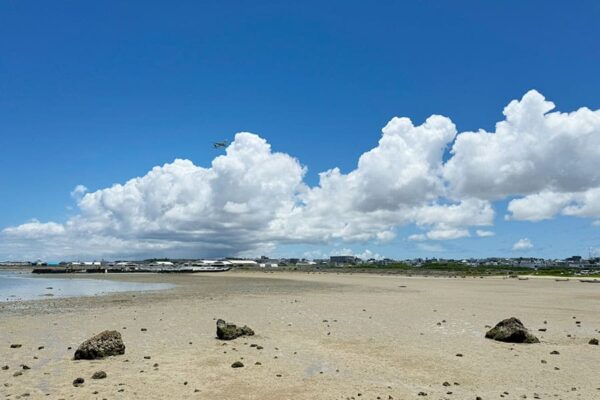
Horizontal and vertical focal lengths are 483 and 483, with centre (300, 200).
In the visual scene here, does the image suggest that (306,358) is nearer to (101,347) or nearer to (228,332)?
(228,332)

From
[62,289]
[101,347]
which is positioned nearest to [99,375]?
[101,347]

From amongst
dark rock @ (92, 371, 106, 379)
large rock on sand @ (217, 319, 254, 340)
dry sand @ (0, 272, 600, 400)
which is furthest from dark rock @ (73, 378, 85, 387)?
large rock on sand @ (217, 319, 254, 340)

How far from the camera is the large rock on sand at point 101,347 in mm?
18469

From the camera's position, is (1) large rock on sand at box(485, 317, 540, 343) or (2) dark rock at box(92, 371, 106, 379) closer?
(2) dark rock at box(92, 371, 106, 379)

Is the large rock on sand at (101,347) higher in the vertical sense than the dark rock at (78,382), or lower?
higher

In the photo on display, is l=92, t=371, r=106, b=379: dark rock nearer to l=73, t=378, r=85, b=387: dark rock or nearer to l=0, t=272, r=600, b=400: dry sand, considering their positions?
l=0, t=272, r=600, b=400: dry sand

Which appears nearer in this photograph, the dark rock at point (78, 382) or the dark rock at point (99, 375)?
the dark rock at point (78, 382)

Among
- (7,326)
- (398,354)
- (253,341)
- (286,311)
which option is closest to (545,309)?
(286,311)

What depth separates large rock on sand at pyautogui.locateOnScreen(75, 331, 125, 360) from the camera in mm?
18469

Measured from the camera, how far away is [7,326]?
89.1 feet

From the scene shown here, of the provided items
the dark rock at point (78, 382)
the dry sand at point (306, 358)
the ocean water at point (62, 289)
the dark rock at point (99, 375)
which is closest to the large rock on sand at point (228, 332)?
the dry sand at point (306, 358)

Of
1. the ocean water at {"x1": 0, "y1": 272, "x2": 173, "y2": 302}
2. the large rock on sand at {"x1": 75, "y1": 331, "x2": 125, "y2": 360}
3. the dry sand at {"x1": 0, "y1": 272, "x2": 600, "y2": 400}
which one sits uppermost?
the large rock on sand at {"x1": 75, "y1": 331, "x2": 125, "y2": 360}

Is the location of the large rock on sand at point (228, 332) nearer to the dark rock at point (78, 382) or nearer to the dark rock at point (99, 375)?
the dark rock at point (99, 375)

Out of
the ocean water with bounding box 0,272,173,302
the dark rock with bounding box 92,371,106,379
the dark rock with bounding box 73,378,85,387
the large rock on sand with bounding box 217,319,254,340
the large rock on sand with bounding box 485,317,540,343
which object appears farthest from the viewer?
the ocean water with bounding box 0,272,173,302
